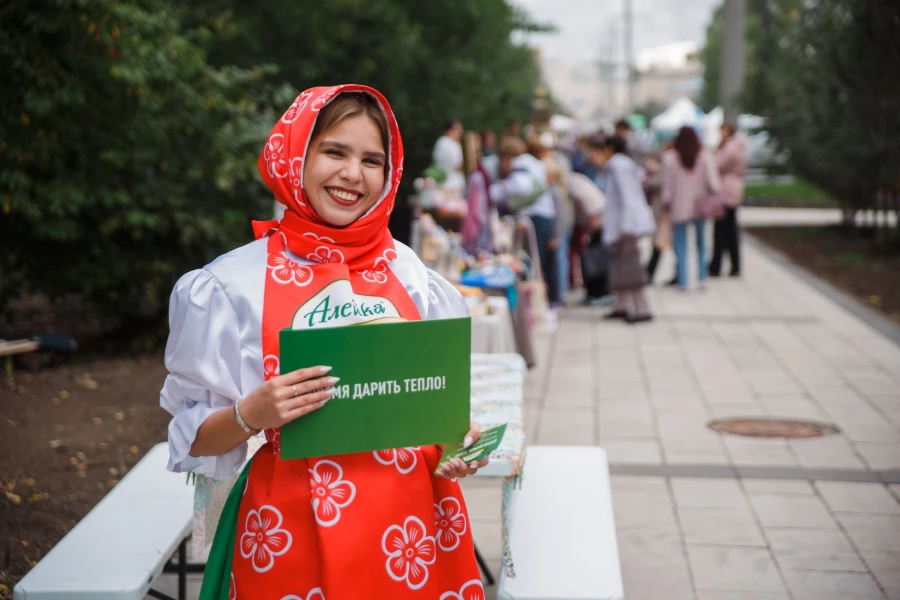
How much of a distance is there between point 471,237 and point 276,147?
7150 mm

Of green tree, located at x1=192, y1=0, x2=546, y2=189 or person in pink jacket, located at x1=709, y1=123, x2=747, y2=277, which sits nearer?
green tree, located at x1=192, y1=0, x2=546, y2=189

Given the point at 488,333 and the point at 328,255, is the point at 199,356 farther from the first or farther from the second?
the point at 488,333

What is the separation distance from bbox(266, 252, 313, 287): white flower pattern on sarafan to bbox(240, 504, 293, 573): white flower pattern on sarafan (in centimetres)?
49

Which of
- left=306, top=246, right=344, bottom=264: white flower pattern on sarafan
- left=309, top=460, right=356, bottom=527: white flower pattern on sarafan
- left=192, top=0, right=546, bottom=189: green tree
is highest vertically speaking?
left=192, top=0, right=546, bottom=189: green tree

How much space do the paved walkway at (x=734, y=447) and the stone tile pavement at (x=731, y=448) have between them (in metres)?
0.01

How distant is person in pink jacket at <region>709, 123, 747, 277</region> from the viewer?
1446 cm

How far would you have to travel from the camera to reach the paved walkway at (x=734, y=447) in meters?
4.62

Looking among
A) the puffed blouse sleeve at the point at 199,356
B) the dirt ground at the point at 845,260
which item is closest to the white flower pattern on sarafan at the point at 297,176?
the puffed blouse sleeve at the point at 199,356

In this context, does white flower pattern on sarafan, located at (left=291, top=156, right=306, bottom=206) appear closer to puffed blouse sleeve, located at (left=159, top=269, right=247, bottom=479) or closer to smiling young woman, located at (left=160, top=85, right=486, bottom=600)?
smiling young woman, located at (left=160, top=85, right=486, bottom=600)

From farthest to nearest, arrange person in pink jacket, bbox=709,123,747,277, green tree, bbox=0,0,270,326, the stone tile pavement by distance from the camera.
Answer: person in pink jacket, bbox=709,123,747,277 → green tree, bbox=0,0,270,326 → the stone tile pavement

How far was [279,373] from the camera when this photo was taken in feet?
6.98

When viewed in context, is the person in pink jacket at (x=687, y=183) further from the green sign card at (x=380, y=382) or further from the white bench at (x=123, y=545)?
the green sign card at (x=380, y=382)

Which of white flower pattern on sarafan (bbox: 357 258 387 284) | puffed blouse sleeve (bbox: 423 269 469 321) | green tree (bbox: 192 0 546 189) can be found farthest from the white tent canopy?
white flower pattern on sarafan (bbox: 357 258 387 284)

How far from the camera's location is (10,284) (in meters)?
8.16
